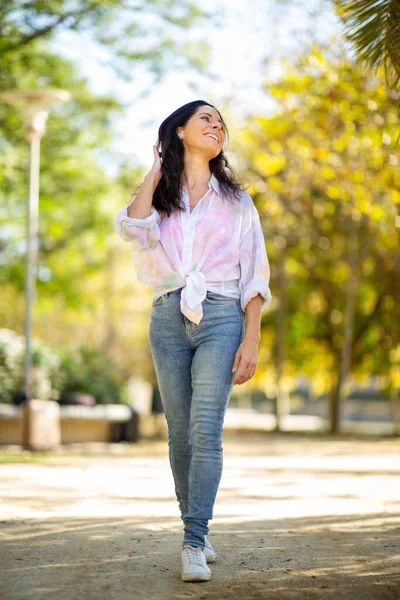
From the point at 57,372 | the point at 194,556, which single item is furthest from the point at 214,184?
the point at 57,372

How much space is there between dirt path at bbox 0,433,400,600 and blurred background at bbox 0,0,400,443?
3151 millimetres

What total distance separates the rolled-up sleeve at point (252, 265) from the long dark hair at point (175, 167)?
6.4 inches

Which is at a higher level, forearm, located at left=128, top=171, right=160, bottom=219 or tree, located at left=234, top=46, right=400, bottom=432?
forearm, located at left=128, top=171, right=160, bottom=219

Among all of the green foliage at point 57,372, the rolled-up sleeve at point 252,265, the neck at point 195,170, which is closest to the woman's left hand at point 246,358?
the rolled-up sleeve at point 252,265

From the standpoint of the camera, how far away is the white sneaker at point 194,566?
3.97 m

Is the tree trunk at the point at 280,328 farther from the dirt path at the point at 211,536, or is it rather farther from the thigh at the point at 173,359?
the thigh at the point at 173,359

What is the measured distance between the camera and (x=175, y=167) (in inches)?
180

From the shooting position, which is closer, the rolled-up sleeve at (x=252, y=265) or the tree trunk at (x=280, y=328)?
the rolled-up sleeve at (x=252, y=265)

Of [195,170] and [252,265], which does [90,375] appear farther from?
[252,265]

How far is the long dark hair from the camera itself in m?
4.49

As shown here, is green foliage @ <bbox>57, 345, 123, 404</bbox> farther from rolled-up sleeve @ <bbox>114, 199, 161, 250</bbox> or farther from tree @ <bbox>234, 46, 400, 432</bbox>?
rolled-up sleeve @ <bbox>114, 199, 161, 250</bbox>

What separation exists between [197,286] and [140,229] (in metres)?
0.37

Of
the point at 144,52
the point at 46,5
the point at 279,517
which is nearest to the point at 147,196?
the point at 279,517

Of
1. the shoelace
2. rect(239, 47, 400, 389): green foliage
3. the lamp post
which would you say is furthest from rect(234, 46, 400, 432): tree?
the shoelace
